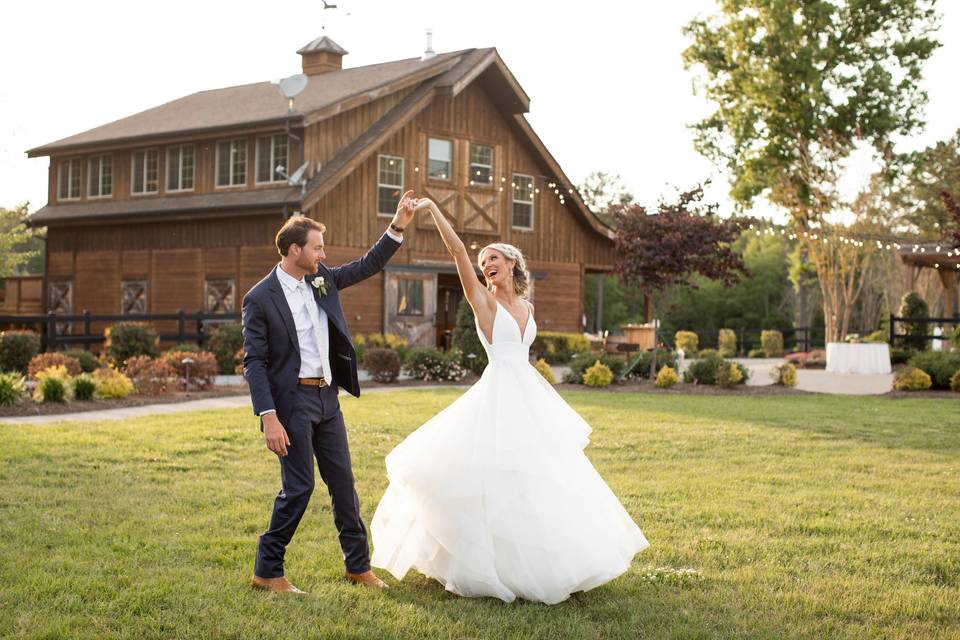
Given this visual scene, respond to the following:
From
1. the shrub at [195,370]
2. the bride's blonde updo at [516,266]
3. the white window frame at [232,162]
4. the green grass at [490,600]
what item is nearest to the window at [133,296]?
the white window frame at [232,162]

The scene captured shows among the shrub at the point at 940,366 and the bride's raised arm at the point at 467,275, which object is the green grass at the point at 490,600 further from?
the shrub at the point at 940,366

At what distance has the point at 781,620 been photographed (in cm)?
557

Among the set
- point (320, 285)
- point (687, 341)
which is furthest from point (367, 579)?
point (687, 341)

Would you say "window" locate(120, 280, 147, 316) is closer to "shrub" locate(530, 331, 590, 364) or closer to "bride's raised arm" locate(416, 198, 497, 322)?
"shrub" locate(530, 331, 590, 364)

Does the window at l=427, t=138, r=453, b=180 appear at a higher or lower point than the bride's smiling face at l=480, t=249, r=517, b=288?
higher

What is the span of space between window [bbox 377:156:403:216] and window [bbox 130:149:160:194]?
601 centimetres

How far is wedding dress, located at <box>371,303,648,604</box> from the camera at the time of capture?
18.8ft

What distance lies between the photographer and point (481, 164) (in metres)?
29.8

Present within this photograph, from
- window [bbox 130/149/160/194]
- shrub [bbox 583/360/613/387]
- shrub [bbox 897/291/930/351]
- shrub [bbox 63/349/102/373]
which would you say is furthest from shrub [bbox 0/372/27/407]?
shrub [bbox 897/291/930/351]

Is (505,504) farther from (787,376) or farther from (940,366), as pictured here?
(940,366)

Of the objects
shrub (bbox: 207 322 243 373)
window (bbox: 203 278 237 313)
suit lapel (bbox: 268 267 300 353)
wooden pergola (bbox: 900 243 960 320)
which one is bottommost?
shrub (bbox: 207 322 243 373)

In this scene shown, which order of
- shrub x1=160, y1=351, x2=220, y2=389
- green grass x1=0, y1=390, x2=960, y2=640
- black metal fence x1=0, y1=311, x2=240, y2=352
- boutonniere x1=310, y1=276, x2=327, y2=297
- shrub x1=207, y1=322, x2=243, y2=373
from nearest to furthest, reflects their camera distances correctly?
green grass x1=0, y1=390, x2=960, y2=640
boutonniere x1=310, y1=276, x2=327, y2=297
shrub x1=160, y1=351, x2=220, y2=389
shrub x1=207, y1=322, x2=243, y2=373
black metal fence x1=0, y1=311, x2=240, y2=352

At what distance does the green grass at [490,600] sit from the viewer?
5.45 meters

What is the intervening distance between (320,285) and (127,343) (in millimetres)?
15985
